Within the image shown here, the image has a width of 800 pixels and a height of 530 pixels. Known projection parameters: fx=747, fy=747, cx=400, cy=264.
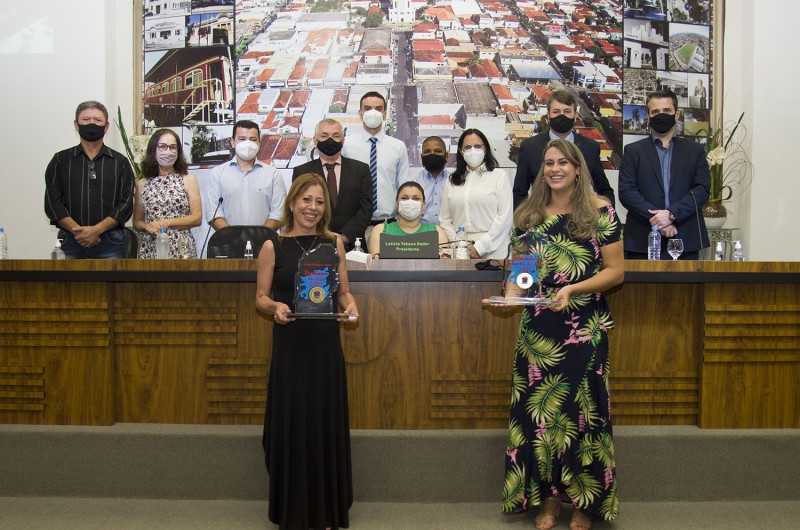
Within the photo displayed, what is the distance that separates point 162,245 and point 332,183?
1185 mm

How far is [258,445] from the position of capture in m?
3.36

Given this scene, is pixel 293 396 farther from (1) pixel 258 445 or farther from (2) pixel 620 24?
(2) pixel 620 24

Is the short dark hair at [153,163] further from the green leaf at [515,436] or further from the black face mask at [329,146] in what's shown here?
the green leaf at [515,436]

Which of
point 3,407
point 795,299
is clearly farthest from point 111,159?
point 795,299

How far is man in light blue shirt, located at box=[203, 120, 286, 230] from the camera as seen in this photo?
4859 millimetres

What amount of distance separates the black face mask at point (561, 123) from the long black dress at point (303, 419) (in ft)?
7.14

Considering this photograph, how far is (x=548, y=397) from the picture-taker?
2.95m

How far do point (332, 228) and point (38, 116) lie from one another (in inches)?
116

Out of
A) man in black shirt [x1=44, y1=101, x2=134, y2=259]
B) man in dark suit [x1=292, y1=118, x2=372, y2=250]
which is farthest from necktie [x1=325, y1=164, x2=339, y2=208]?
man in black shirt [x1=44, y1=101, x2=134, y2=259]

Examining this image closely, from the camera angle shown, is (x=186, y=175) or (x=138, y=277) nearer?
(x=138, y=277)

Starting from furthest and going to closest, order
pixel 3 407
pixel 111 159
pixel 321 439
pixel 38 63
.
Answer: pixel 38 63
pixel 111 159
pixel 3 407
pixel 321 439

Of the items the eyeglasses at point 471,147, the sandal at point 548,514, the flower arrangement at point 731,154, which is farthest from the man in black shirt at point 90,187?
the flower arrangement at point 731,154

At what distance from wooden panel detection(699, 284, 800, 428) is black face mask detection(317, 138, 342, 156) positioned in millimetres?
2430

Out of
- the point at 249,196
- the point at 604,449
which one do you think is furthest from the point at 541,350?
the point at 249,196
